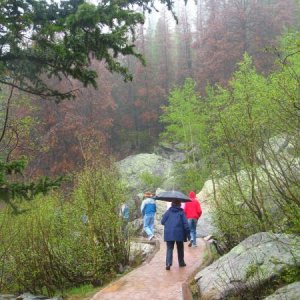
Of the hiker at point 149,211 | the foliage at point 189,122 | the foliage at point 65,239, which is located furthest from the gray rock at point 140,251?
the foliage at point 189,122

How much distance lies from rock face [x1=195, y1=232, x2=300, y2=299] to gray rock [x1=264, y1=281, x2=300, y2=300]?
1.67ft

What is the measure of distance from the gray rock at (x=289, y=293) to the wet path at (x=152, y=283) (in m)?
2.23

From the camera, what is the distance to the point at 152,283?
992cm

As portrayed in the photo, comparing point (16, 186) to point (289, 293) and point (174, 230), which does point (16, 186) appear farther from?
point (174, 230)

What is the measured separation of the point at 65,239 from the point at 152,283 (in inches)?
93.7

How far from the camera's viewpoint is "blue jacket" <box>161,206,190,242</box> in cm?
1107

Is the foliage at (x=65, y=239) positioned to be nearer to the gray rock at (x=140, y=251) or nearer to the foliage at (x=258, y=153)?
the gray rock at (x=140, y=251)

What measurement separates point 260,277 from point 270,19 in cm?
4283

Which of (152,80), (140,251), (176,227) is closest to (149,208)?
(140,251)

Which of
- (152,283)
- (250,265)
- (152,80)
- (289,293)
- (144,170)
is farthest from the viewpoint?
(152,80)

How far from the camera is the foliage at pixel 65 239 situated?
10.0 metres

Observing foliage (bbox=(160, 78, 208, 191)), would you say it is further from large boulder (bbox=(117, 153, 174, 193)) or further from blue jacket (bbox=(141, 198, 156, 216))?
blue jacket (bbox=(141, 198, 156, 216))

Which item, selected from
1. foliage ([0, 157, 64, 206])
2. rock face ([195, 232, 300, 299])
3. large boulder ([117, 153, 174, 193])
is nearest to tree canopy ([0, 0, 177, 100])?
foliage ([0, 157, 64, 206])

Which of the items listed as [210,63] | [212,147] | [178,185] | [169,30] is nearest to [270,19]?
[210,63]
